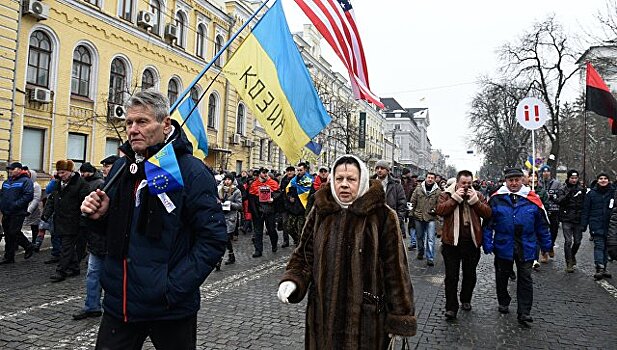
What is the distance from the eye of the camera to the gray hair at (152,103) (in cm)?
271

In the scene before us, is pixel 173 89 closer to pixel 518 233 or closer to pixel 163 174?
pixel 518 233

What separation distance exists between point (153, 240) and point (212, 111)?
97.6ft

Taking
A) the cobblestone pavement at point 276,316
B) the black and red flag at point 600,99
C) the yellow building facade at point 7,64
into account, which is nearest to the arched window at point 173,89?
the yellow building facade at point 7,64

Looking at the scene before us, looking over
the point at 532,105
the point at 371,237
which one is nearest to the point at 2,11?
the point at 532,105

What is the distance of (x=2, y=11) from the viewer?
16516mm

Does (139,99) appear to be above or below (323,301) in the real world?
above

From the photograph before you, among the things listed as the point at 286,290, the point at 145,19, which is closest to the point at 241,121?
the point at 145,19

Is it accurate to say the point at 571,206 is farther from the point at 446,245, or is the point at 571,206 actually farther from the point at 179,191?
the point at 179,191

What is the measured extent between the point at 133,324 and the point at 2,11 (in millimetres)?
18441

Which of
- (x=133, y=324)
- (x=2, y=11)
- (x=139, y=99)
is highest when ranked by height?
(x=2, y=11)

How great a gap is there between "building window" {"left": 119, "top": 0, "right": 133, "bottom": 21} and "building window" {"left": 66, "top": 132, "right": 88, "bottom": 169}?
6.55 meters

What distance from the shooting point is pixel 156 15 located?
2517cm

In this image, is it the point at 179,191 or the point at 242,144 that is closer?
the point at 179,191

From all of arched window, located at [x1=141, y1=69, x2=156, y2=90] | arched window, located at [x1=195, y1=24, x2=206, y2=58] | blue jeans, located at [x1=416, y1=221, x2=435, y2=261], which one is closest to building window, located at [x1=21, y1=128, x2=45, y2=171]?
arched window, located at [x1=141, y1=69, x2=156, y2=90]
